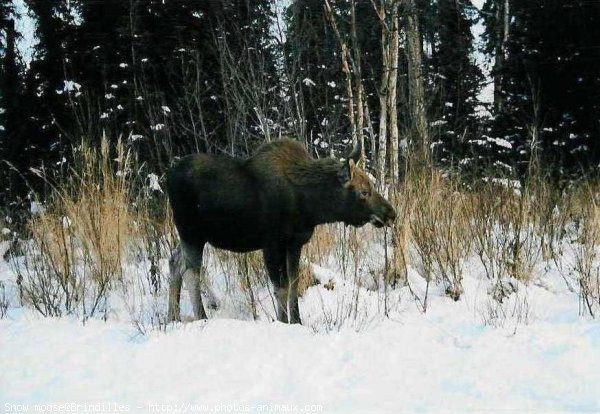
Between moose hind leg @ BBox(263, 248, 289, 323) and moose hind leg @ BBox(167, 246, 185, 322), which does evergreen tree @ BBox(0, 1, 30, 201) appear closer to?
moose hind leg @ BBox(167, 246, 185, 322)

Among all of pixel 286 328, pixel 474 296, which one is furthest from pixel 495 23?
pixel 286 328

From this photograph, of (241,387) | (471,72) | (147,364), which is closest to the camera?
(241,387)

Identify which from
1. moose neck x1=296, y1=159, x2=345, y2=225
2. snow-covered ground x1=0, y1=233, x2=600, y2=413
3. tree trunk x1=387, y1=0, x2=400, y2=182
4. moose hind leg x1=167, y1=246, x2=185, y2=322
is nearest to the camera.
Answer: snow-covered ground x1=0, y1=233, x2=600, y2=413

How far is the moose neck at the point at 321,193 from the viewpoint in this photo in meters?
4.46

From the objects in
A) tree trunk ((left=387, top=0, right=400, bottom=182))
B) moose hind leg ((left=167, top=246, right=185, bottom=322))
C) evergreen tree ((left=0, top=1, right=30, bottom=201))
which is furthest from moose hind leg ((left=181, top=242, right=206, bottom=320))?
evergreen tree ((left=0, top=1, right=30, bottom=201))

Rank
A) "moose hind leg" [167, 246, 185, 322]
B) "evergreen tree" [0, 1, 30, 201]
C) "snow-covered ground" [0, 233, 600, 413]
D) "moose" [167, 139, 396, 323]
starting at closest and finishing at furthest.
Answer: "snow-covered ground" [0, 233, 600, 413], "moose" [167, 139, 396, 323], "moose hind leg" [167, 246, 185, 322], "evergreen tree" [0, 1, 30, 201]

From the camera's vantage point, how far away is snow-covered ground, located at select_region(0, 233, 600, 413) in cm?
290

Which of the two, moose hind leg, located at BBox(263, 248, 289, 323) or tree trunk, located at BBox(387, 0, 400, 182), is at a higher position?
tree trunk, located at BBox(387, 0, 400, 182)

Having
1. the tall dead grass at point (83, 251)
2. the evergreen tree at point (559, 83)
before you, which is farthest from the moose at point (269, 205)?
the evergreen tree at point (559, 83)

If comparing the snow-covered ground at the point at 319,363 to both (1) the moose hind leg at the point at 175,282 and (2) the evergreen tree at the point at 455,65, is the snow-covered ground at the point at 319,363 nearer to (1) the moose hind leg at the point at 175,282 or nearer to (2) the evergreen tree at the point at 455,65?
(1) the moose hind leg at the point at 175,282

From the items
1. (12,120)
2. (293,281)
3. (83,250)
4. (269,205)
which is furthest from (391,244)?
(12,120)

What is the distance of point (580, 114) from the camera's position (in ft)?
39.3

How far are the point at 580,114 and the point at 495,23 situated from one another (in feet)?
Result: 34.7

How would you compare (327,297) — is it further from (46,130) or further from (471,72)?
(471,72)
